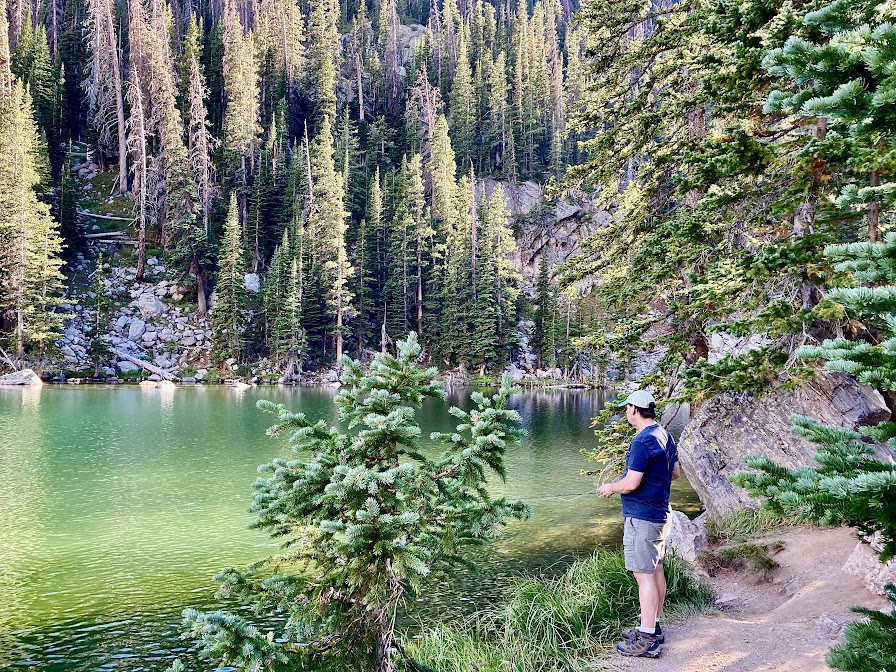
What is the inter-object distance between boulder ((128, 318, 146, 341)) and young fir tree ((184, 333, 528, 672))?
51620 mm

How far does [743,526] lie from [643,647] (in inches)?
259

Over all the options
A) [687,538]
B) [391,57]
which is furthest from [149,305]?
[687,538]

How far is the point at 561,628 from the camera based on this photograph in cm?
550

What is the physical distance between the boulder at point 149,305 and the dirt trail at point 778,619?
5362cm

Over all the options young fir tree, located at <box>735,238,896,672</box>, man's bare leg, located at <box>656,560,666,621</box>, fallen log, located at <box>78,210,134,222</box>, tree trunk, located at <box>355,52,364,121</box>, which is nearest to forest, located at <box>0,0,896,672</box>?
young fir tree, located at <box>735,238,896,672</box>

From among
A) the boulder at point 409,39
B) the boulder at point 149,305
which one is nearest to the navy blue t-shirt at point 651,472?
the boulder at point 149,305

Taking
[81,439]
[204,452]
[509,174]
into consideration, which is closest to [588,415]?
[204,452]

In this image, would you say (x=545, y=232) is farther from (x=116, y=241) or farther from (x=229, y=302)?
(x=116, y=241)

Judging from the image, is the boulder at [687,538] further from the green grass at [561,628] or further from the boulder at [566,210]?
the boulder at [566,210]

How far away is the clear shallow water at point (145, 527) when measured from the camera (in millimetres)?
7750

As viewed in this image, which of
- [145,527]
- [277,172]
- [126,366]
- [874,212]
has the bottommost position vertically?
[145,527]

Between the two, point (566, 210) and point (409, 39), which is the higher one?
A: point (409, 39)

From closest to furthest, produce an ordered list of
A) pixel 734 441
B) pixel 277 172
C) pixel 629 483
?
pixel 629 483 < pixel 734 441 < pixel 277 172

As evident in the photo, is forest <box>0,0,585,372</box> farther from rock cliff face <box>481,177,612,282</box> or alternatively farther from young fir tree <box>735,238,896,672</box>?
young fir tree <box>735,238,896,672</box>
